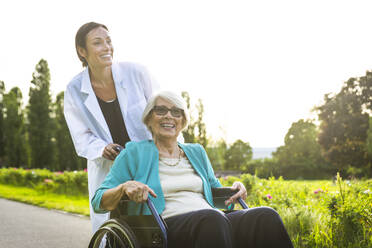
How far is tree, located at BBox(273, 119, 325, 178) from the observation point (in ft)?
125

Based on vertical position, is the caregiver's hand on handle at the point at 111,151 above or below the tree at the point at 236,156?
above

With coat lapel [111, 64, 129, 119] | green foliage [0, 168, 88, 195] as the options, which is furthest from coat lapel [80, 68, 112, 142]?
green foliage [0, 168, 88, 195]

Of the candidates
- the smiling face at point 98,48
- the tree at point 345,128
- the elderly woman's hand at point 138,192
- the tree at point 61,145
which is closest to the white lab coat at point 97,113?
the smiling face at point 98,48

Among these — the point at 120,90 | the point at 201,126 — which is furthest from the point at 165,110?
the point at 201,126

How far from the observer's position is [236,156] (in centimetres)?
3866

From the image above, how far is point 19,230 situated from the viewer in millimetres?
6398

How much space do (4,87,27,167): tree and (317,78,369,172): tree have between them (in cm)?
2565

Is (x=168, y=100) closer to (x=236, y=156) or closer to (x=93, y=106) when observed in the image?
(x=93, y=106)

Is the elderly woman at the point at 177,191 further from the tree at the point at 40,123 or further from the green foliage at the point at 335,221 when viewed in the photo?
the tree at the point at 40,123

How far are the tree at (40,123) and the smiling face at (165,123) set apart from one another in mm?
34433

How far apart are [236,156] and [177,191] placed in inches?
1437

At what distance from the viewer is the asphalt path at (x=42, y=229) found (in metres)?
5.40

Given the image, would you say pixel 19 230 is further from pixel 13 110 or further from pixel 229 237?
pixel 13 110

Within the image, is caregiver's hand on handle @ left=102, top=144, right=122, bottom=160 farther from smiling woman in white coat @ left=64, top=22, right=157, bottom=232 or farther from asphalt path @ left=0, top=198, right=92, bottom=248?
asphalt path @ left=0, top=198, right=92, bottom=248
